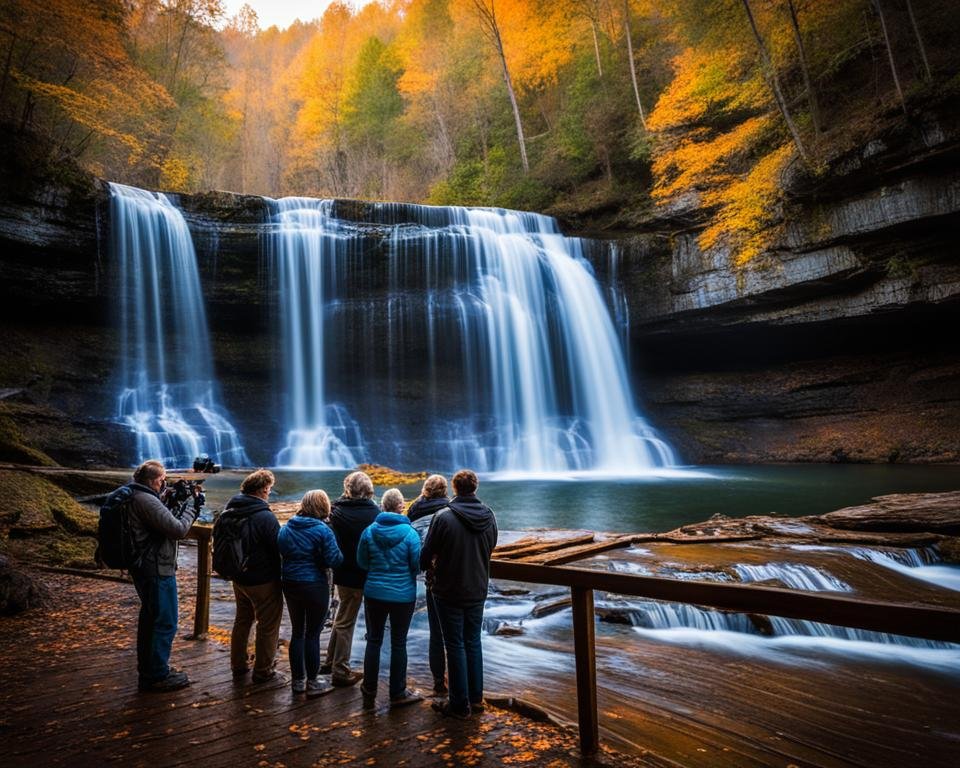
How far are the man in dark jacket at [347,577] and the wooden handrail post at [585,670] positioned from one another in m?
1.54

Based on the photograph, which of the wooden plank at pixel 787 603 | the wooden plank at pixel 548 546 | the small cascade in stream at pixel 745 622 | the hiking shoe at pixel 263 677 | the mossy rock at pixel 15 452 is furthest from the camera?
the mossy rock at pixel 15 452

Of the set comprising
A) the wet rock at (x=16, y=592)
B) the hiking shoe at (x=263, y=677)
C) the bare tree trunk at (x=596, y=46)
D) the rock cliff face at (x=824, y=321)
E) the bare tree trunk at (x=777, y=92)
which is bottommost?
the hiking shoe at (x=263, y=677)

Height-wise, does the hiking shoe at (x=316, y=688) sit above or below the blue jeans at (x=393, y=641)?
below

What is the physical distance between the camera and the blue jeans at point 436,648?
13.0 ft

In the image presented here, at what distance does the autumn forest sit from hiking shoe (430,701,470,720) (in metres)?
20.3

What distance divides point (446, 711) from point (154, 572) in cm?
204

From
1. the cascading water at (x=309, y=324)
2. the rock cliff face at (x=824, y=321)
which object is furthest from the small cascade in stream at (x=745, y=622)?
the cascading water at (x=309, y=324)

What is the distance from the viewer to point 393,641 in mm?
3660

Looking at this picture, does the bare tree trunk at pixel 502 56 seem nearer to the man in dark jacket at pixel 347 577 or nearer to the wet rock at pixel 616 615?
the wet rock at pixel 616 615

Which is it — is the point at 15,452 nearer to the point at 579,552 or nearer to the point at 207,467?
the point at 207,467

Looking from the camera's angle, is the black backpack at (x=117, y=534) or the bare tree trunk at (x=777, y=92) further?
the bare tree trunk at (x=777, y=92)

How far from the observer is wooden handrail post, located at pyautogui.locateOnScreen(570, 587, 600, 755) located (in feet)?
10.1

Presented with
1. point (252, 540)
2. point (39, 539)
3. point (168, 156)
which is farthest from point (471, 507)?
point (168, 156)

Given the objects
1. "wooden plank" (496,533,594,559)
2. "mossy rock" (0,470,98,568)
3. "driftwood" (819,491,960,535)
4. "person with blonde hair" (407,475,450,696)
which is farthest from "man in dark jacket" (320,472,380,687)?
"driftwood" (819,491,960,535)
